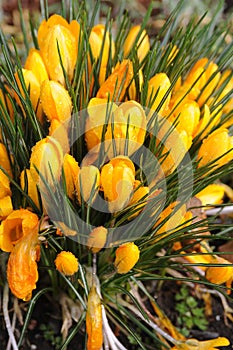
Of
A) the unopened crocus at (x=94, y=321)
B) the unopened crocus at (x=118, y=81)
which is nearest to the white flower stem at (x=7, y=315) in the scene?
the unopened crocus at (x=94, y=321)

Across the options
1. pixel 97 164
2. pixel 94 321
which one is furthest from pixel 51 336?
pixel 97 164

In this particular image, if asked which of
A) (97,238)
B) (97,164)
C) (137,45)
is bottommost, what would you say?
(97,238)

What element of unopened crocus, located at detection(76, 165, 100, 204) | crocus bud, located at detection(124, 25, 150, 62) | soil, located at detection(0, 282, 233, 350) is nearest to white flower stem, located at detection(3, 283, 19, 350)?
soil, located at detection(0, 282, 233, 350)

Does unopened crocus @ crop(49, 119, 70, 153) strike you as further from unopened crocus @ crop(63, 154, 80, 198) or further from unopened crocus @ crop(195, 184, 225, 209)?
unopened crocus @ crop(195, 184, 225, 209)

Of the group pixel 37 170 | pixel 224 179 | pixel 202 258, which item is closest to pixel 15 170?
pixel 37 170

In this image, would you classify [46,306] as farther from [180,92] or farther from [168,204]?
[180,92]

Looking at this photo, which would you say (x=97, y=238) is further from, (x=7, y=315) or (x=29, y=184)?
(x=7, y=315)
